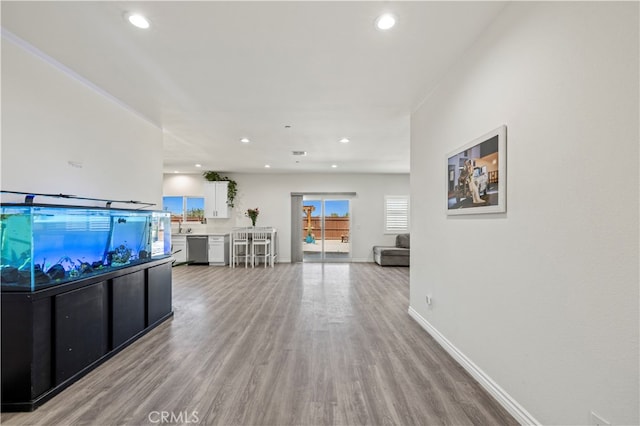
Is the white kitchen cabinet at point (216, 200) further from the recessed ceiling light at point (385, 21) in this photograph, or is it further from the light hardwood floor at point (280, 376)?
the recessed ceiling light at point (385, 21)

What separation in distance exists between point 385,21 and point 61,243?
2893 millimetres

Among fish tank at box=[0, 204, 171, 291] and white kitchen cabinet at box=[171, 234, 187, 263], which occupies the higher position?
fish tank at box=[0, 204, 171, 291]

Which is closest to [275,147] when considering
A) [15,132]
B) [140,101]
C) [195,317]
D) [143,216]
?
[140,101]

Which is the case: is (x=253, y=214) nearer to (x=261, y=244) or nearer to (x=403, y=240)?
(x=261, y=244)

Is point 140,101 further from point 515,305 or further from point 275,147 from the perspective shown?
point 515,305

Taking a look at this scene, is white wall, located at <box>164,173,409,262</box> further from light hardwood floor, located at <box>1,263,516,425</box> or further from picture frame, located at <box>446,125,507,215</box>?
picture frame, located at <box>446,125,507,215</box>

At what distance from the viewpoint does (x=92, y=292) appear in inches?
94.4

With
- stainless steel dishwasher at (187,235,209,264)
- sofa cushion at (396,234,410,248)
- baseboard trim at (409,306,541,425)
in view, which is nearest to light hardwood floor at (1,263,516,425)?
baseboard trim at (409,306,541,425)

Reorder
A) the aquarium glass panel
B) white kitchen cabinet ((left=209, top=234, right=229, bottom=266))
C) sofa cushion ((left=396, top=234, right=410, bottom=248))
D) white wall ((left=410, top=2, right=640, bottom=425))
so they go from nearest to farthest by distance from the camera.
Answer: white wall ((left=410, top=2, right=640, bottom=425)), the aquarium glass panel, white kitchen cabinet ((left=209, top=234, right=229, bottom=266)), sofa cushion ((left=396, top=234, right=410, bottom=248))

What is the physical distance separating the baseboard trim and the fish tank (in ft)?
10.7

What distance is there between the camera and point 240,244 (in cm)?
805

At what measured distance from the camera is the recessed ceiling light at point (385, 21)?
191 cm

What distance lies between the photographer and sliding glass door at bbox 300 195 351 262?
8750mm

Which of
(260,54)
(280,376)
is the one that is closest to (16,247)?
(280,376)
